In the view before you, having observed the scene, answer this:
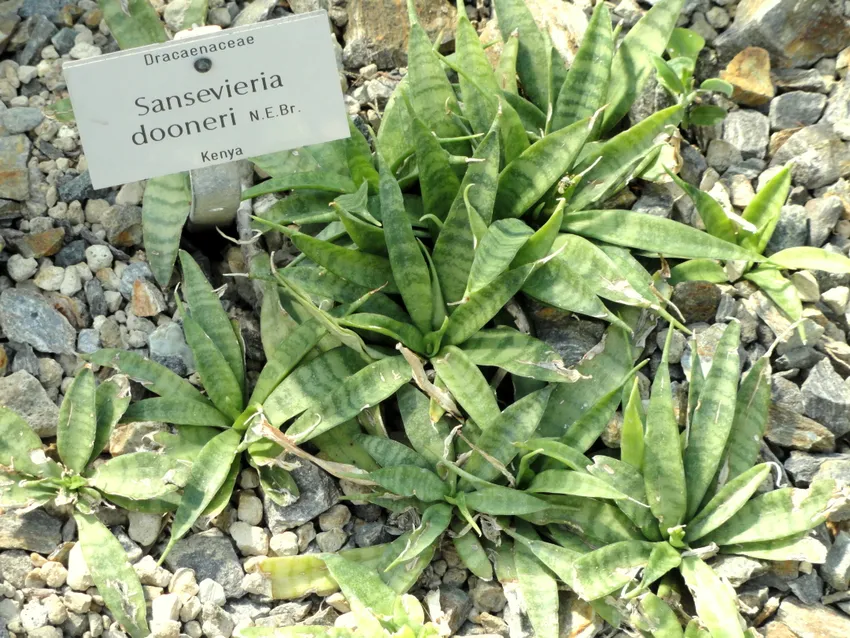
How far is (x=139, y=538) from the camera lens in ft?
5.52

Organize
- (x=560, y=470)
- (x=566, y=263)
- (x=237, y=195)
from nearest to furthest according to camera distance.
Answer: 1. (x=560, y=470)
2. (x=566, y=263)
3. (x=237, y=195)

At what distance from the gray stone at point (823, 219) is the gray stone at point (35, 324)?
5.01 ft

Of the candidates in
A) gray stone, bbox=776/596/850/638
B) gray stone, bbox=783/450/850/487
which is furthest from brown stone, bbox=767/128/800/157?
gray stone, bbox=776/596/850/638

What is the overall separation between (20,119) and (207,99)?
0.66 m

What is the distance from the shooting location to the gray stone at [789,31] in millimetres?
2188

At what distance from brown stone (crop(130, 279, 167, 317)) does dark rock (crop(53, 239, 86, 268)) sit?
0.15m

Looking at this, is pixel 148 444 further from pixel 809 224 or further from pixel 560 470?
pixel 809 224

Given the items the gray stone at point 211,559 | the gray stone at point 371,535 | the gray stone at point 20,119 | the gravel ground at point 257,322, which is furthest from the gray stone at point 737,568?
the gray stone at point 20,119

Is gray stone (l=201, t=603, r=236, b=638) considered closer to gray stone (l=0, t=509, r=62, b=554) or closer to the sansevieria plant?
the sansevieria plant

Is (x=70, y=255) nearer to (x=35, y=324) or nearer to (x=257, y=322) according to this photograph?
(x=35, y=324)

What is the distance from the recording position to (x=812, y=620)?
1.61 m

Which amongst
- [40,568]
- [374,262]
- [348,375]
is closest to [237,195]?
[374,262]

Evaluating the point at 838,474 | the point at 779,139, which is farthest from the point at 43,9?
the point at 838,474

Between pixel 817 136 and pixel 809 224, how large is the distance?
0.23m
